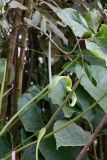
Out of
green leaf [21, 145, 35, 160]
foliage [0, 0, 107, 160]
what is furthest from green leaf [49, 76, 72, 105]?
green leaf [21, 145, 35, 160]

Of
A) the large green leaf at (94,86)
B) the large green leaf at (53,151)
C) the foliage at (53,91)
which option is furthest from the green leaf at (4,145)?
the large green leaf at (94,86)

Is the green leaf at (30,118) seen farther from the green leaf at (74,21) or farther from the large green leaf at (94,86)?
the green leaf at (74,21)

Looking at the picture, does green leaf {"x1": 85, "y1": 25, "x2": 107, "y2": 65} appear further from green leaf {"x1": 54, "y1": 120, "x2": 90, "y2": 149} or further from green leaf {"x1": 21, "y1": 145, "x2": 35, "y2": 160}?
green leaf {"x1": 21, "y1": 145, "x2": 35, "y2": 160}

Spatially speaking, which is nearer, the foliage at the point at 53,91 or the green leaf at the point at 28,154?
the foliage at the point at 53,91

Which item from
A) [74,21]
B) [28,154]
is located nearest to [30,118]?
[28,154]

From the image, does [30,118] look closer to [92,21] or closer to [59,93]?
[59,93]

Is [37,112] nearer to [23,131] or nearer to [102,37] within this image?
[23,131]

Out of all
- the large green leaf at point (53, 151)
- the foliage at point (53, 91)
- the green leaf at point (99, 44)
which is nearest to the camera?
the green leaf at point (99, 44)
